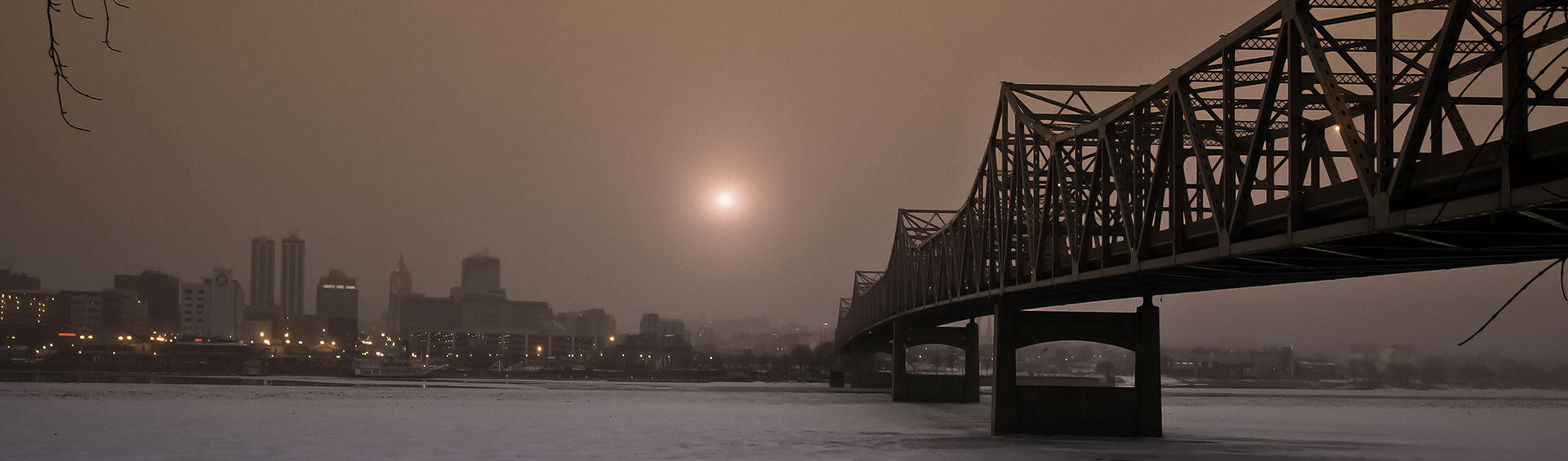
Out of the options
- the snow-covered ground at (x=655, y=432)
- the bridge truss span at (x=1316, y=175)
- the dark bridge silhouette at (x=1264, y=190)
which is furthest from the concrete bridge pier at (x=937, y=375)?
the bridge truss span at (x=1316, y=175)

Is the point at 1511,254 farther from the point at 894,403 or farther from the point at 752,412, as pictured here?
the point at 894,403

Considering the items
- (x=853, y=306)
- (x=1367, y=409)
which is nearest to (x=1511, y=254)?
(x=1367, y=409)

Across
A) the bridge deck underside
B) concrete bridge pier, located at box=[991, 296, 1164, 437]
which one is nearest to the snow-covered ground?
concrete bridge pier, located at box=[991, 296, 1164, 437]

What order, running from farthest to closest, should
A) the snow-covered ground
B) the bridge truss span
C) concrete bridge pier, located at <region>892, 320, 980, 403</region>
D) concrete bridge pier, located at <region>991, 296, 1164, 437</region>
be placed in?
1. concrete bridge pier, located at <region>892, 320, 980, 403</region>
2. concrete bridge pier, located at <region>991, 296, 1164, 437</region>
3. the snow-covered ground
4. the bridge truss span

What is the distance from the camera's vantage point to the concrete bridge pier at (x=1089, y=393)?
49.6 meters

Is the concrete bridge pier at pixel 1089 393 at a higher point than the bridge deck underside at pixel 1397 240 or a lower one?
lower

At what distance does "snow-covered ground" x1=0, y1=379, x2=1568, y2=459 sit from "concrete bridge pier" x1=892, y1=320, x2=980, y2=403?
4757 mm

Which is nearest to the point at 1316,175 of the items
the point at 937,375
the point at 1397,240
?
the point at 1397,240

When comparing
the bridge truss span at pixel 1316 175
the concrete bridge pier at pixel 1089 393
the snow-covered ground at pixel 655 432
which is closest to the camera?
the bridge truss span at pixel 1316 175

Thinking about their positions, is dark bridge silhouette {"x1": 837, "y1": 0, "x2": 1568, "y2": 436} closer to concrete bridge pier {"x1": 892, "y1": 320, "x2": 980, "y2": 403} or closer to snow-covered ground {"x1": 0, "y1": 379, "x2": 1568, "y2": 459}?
snow-covered ground {"x1": 0, "y1": 379, "x2": 1568, "y2": 459}

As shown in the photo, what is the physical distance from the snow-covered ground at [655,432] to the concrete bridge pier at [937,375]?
4.76 m

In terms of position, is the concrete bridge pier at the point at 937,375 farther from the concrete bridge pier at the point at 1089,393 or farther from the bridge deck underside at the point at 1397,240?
the bridge deck underside at the point at 1397,240

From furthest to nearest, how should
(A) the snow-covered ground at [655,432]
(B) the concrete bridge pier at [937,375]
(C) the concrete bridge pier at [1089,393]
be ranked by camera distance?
1. (B) the concrete bridge pier at [937,375]
2. (C) the concrete bridge pier at [1089,393]
3. (A) the snow-covered ground at [655,432]

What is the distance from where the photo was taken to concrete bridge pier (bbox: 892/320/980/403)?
92812 mm
